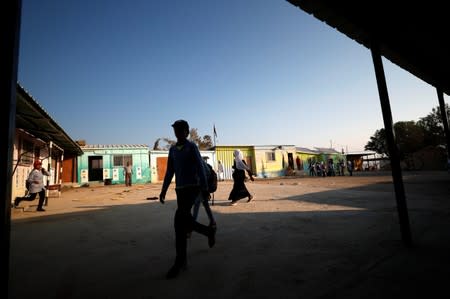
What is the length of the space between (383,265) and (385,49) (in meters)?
3.64

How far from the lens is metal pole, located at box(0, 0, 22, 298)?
1100 mm

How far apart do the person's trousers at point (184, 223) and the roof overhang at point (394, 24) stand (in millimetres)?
2512

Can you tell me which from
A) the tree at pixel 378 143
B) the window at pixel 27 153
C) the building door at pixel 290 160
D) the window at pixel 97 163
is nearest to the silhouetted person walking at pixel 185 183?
the window at pixel 27 153

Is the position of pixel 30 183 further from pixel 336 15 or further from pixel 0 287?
pixel 336 15

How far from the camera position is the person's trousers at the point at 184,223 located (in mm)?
2299

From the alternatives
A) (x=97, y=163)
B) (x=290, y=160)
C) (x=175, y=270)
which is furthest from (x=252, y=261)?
(x=290, y=160)

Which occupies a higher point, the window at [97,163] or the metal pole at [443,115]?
the window at [97,163]

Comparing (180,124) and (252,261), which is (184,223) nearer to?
(252,261)

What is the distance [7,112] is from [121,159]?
24667 mm

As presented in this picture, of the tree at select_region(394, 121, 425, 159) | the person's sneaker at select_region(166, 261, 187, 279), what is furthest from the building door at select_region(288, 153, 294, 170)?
the person's sneaker at select_region(166, 261, 187, 279)

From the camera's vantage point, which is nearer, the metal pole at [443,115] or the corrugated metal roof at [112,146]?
the metal pole at [443,115]

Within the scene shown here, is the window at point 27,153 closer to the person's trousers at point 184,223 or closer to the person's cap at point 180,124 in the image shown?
the person's cap at point 180,124

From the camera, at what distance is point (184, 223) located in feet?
7.82

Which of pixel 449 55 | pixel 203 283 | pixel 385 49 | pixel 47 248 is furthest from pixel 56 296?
pixel 449 55
